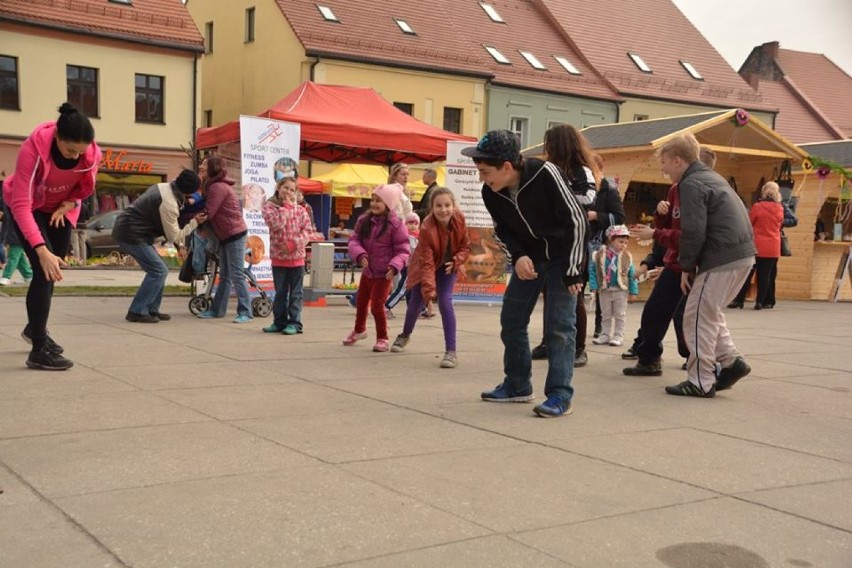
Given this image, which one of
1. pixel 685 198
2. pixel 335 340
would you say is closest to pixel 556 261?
pixel 685 198

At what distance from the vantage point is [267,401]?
21.5ft

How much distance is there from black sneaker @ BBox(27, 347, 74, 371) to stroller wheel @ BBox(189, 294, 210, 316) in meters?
4.69

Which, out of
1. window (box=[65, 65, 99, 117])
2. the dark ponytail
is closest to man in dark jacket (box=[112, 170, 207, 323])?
the dark ponytail

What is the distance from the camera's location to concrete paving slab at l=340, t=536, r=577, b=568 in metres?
3.59

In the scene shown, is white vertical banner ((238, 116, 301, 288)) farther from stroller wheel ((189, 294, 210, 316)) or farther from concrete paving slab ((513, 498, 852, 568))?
concrete paving slab ((513, 498, 852, 568))

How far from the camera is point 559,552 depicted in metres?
3.76

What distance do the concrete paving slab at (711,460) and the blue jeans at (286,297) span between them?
534cm

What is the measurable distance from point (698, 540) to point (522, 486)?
920 mm

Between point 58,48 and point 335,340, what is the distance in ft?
90.4

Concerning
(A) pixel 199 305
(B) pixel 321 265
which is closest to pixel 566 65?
(B) pixel 321 265

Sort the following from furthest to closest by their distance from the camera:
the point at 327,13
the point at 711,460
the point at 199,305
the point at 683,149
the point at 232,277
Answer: the point at 327,13
the point at 199,305
the point at 232,277
the point at 683,149
the point at 711,460

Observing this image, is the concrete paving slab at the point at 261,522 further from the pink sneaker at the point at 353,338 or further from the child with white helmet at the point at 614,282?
the child with white helmet at the point at 614,282

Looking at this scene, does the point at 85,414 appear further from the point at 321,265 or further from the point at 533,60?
the point at 533,60

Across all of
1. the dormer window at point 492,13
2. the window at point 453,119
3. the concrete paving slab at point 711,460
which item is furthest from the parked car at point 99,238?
the concrete paving slab at point 711,460
